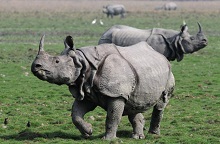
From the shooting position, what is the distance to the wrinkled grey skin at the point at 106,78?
375 inches

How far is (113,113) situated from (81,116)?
49cm

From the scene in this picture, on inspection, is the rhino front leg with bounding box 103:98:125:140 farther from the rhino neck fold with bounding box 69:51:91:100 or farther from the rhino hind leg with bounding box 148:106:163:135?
the rhino hind leg with bounding box 148:106:163:135

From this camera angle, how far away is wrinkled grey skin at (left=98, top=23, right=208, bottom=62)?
56.7ft

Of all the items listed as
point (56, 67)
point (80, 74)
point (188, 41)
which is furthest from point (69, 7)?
point (56, 67)

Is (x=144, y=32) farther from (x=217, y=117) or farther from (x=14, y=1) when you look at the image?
(x=14, y=1)

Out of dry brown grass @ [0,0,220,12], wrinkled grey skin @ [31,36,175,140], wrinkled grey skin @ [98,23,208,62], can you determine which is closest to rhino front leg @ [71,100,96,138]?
wrinkled grey skin @ [31,36,175,140]

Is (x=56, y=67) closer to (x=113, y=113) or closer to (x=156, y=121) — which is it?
(x=113, y=113)

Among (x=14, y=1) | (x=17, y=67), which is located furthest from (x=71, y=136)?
(x=14, y=1)

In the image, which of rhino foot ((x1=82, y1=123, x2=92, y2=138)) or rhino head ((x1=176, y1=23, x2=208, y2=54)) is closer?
rhino foot ((x1=82, y1=123, x2=92, y2=138))

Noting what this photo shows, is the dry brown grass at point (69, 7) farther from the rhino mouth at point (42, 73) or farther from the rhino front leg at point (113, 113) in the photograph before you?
the rhino mouth at point (42, 73)

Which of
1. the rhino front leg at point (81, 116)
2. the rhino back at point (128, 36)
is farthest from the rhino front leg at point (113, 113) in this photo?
the rhino back at point (128, 36)

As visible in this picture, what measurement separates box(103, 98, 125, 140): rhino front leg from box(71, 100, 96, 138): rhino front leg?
28 cm

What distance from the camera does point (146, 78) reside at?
10148mm

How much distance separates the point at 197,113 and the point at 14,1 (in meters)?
80.0
